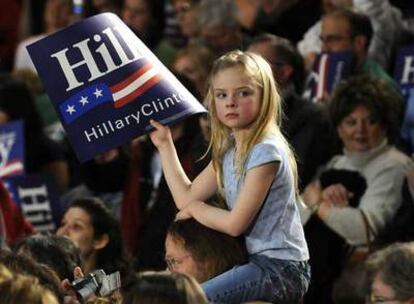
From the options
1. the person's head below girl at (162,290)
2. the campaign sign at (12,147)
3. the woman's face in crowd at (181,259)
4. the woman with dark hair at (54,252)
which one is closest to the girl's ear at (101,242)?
the woman with dark hair at (54,252)

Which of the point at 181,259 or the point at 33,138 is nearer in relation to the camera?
the point at 181,259

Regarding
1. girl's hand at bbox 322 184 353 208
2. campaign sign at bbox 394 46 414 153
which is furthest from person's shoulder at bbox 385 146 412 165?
campaign sign at bbox 394 46 414 153

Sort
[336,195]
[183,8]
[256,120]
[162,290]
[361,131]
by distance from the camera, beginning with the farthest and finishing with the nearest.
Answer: [183,8] → [361,131] → [336,195] → [256,120] → [162,290]

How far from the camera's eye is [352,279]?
721cm

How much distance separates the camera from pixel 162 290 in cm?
451

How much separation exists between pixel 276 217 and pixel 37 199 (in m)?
3.15

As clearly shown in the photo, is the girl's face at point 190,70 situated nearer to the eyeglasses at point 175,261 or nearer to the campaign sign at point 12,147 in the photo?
the campaign sign at point 12,147

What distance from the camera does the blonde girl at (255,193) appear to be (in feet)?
17.6

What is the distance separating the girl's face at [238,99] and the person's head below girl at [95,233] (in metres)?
1.94

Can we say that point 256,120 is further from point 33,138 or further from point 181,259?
point 33,138

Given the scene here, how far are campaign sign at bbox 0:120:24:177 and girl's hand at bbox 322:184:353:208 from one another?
2024mm

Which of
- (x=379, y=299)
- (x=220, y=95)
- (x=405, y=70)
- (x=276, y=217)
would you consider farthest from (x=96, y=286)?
(x=405, y=70)

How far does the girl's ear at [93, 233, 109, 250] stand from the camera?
7.34 metres

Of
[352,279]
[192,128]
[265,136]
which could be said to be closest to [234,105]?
[265,136]
